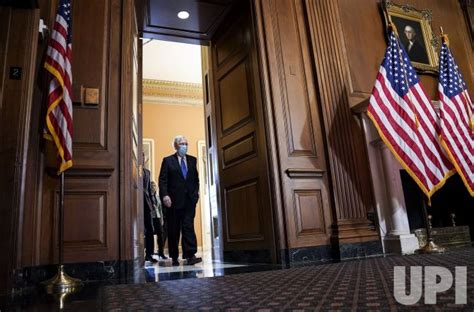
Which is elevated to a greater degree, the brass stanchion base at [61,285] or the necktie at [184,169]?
the necktie at [184,169]

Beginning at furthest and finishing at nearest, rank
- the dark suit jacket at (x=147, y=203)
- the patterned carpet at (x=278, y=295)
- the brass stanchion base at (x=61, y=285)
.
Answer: the dark suit jacket at (x=147, y=203) < the brass stanchion base at (x=61, y=285) < the patterned carpet at (x=278, y=295)

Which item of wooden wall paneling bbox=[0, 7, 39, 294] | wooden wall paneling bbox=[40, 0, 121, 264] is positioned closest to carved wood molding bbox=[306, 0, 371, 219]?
wooden wall paneling bbox=[40, 0, 121, 264]

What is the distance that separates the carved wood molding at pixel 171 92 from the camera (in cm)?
1086

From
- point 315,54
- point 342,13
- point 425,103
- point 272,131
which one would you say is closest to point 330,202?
point 272,131

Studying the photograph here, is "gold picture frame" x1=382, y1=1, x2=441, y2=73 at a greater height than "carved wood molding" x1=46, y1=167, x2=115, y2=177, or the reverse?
"gold picture frame" x1=382, y1=1, x2=441, y2=73

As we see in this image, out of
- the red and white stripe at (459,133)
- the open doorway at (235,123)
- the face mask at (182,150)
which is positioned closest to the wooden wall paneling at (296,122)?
the open doorway at (235,123)

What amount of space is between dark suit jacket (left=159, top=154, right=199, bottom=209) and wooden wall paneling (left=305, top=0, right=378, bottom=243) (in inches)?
65.2

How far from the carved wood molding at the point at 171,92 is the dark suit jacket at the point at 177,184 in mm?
6655

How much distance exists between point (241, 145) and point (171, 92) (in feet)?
23.9

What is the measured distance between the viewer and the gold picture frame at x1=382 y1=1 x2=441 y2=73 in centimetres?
494

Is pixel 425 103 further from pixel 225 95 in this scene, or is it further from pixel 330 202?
pixel 225 95

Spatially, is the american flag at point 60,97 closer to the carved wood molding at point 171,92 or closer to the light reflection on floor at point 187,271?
the light reflection on floor at point 187,271

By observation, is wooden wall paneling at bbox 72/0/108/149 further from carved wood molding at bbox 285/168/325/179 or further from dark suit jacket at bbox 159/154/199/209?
carved wood molding at bbox 285/168/325/179

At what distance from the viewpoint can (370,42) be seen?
15.5 feet
